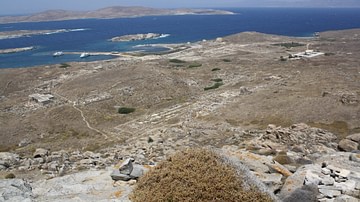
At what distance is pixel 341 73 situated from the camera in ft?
162

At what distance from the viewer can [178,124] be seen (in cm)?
3309

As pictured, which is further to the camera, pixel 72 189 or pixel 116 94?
pixel 116 94

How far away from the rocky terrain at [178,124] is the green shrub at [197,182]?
164 cm

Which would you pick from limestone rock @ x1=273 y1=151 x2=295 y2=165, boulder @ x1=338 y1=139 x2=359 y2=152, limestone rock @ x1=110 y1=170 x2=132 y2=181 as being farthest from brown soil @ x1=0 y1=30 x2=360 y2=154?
limestone rock @ x1=110 y1=170 x2=132 y2=181

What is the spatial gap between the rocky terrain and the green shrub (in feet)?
5.37

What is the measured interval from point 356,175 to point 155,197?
7858mm

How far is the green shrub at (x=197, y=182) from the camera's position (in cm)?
990

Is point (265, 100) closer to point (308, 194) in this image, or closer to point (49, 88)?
point (308, 194)

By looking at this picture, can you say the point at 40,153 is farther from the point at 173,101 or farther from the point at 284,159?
the point at 173,101

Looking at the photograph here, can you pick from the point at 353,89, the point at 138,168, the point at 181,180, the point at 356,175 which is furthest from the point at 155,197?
the point at 353,89

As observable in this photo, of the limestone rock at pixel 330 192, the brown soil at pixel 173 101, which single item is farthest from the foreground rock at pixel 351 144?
the limestone rock at pixel 330 192

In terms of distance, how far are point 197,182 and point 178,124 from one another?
75.3ft

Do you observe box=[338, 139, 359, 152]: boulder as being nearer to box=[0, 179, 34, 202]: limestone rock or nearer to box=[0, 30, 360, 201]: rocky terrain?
box=[0, 30, 360, 201]: rocky terrain

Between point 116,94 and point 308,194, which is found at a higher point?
point 308,194
